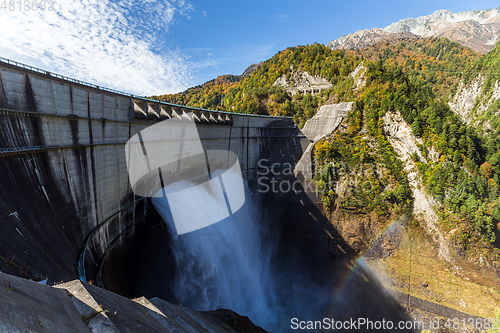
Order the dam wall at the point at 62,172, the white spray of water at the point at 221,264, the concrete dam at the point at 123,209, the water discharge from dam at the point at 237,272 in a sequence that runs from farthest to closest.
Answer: the water discharge from dam at the point at 237,272 < the white spray of water at the point at 221,264 < the concrete dam at the point at 123,209 < the dam wall at the point at 62,172

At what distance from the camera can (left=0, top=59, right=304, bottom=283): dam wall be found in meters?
8.91

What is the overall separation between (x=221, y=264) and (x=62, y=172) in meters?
16.4

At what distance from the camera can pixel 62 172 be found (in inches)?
456

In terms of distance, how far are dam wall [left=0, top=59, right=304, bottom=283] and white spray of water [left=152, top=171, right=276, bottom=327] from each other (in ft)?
17.3

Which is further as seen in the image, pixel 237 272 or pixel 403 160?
pixel 403 160

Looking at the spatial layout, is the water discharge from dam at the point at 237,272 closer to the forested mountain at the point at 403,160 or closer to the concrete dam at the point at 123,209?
the concrete dam at the point at 123,209

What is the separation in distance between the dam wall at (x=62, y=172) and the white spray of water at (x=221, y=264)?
17.3 feet

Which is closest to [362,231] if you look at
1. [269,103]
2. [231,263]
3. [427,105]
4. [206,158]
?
[231,263]

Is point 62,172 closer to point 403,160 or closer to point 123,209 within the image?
point 123,209

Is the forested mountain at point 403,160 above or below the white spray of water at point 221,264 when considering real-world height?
above

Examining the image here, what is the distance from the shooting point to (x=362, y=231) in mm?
27344

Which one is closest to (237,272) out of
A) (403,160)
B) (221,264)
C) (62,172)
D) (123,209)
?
(221,264)

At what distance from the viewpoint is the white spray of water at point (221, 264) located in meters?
19.6

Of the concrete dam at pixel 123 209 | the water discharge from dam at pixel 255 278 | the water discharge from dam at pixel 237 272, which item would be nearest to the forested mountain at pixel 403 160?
the concrete dam at pixel 123 209
